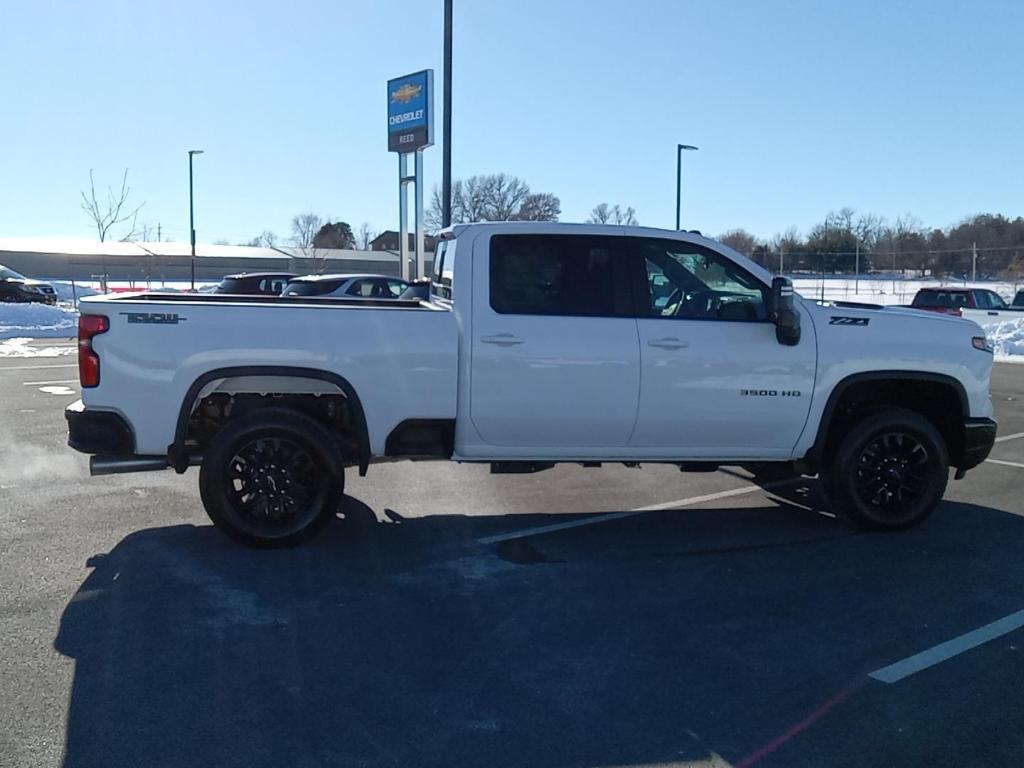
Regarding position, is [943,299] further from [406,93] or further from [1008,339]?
[406,93]

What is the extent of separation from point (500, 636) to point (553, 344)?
2.09 meters

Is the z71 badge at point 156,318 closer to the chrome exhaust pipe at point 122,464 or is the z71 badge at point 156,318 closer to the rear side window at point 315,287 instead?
the chrome exhaust pipe at point 122,464

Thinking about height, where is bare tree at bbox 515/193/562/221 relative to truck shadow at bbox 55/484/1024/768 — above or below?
above

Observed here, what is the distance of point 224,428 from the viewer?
614 cm

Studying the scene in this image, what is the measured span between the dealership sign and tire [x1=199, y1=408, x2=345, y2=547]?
1909cm

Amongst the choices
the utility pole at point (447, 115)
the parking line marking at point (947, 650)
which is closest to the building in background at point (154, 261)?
the utility pole at point (447, 115)

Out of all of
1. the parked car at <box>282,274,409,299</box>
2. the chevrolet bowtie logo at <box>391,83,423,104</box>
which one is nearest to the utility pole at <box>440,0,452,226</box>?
the parked car at <box>282,274,409,299</box>

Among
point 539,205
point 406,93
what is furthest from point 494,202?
point 406,93

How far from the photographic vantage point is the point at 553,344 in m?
6.25

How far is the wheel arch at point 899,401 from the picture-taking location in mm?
6688

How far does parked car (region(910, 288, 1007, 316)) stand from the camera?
2414 cm

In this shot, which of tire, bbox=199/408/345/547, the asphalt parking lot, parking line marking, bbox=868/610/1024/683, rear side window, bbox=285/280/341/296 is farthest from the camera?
rear side window, bbox=285/280/341/296

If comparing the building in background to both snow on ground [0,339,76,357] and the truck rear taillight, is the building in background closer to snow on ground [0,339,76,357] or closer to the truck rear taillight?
snow on ground [0,339,76,357]

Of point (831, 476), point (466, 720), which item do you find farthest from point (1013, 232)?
point (466, 720)
